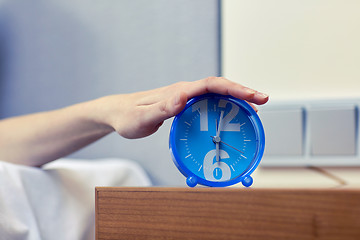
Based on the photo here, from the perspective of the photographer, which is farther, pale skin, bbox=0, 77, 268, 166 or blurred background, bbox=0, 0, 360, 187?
blurred background, bbox=0, 0, 360, 187

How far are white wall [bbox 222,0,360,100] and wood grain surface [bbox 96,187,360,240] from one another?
0.62m

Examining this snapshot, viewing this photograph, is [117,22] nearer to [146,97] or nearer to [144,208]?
[146,97]

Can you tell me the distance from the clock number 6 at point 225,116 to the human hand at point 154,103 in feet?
0.09

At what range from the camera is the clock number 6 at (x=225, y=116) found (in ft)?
1.82

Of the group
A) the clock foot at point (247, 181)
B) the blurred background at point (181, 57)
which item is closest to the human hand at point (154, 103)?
the clock foot at point (247, 181)

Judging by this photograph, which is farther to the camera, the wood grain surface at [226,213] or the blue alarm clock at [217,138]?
the blue alarm clock at [217,138]

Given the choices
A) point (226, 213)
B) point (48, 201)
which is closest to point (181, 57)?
point (48, 201)

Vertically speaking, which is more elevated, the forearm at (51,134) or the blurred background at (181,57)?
the blurred background at (181,57)

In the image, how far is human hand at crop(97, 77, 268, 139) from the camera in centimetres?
52

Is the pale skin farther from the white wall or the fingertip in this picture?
the white wall

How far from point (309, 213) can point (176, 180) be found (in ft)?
2.33

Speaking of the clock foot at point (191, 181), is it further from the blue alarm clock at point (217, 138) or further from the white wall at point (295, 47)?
the white wall at point (295, 47)

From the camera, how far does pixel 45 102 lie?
1196 millimetres

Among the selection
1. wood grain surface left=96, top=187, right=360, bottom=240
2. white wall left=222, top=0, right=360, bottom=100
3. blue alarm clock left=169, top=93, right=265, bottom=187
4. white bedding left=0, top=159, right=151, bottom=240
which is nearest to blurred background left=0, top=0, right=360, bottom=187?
white wall left=222, top=0, right=360, bottom=100
